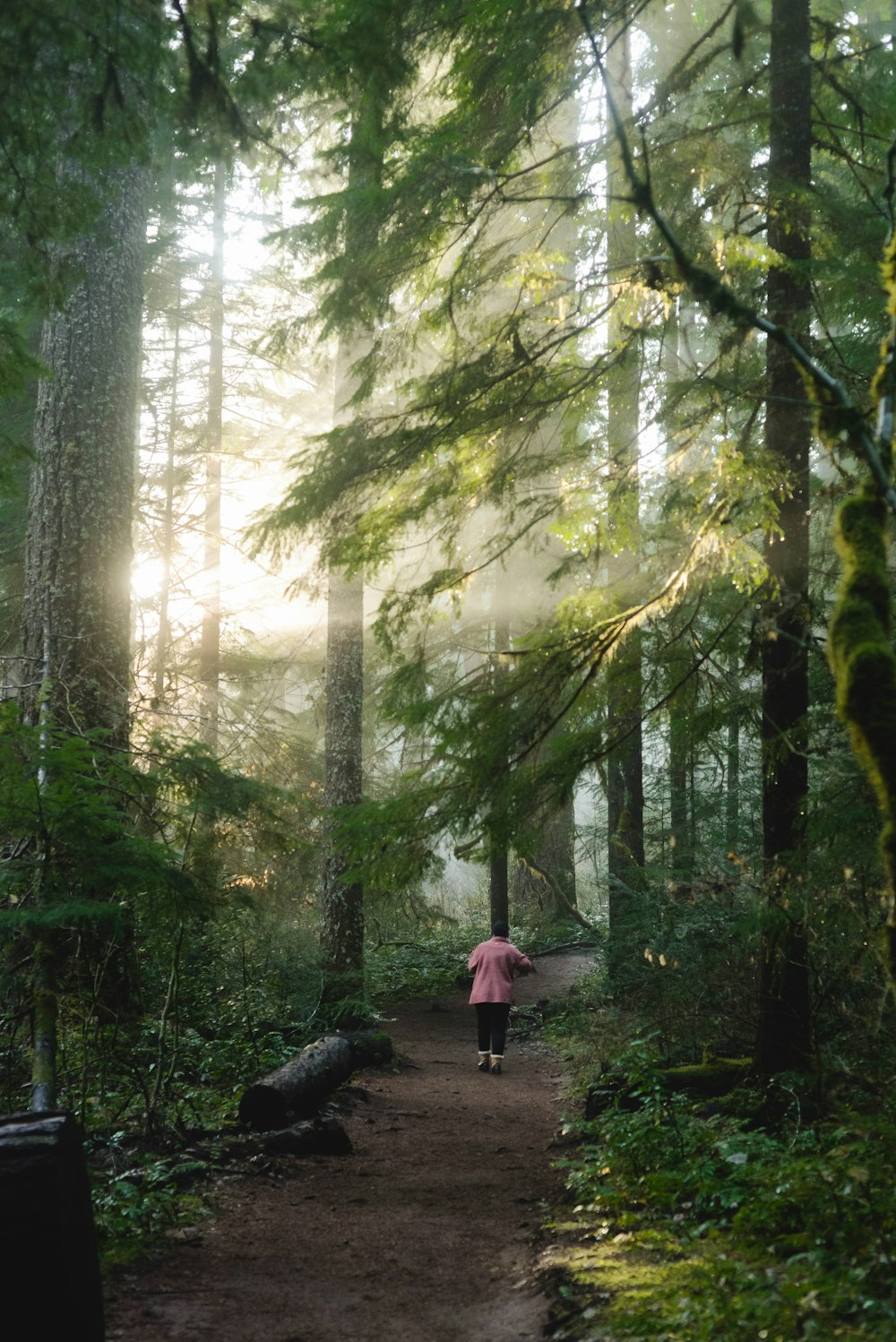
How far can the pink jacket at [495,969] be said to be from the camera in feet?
39.6

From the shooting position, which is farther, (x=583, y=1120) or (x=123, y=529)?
(x=123, y=529)

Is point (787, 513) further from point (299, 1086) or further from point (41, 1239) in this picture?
point (41, 1239)

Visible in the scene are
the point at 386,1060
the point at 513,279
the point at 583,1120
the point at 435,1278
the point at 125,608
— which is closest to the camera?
the point at 435,1278

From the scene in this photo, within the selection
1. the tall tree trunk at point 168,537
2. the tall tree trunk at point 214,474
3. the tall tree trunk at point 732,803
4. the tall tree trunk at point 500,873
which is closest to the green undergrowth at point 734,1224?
the tall tree trunk at point 732,803

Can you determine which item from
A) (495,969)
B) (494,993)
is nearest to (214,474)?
(495,969)

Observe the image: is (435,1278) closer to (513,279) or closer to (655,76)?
(513,279)

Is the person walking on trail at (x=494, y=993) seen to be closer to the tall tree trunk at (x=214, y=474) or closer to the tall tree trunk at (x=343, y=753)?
the tall tree trunk at (x=343, y=753)

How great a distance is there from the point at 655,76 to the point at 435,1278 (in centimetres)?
2108

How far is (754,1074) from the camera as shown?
305 inches

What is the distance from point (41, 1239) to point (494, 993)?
8.82 m

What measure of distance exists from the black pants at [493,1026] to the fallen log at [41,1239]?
29.0 feet

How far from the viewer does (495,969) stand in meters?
12.2

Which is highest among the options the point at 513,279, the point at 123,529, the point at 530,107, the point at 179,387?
the point at 179,387

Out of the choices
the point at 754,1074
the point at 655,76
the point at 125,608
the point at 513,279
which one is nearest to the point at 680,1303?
the point at 754,1074
